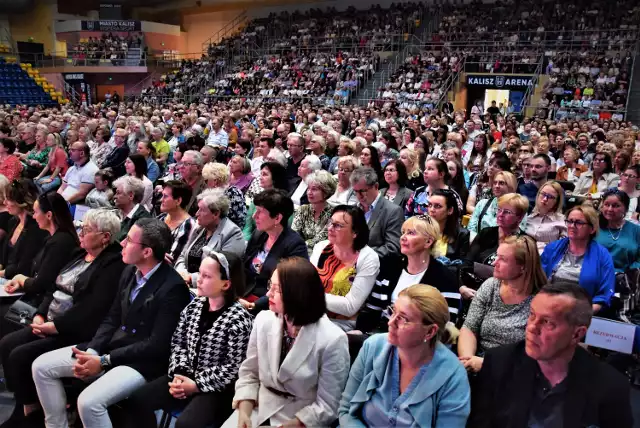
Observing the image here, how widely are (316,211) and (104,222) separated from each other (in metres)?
1.67

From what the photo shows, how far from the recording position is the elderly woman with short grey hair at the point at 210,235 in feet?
13.1

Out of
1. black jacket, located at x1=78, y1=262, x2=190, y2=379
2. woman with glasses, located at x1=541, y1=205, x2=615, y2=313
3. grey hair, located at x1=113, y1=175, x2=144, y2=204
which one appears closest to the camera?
black jacket, located at x1=78, y1=262, x2=190, y2=379

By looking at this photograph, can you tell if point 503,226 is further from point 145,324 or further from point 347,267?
point 145,324

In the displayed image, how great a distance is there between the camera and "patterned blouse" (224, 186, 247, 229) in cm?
493

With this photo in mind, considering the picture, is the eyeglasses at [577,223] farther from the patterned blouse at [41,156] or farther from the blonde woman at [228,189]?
the patterned blouse at [41,156]

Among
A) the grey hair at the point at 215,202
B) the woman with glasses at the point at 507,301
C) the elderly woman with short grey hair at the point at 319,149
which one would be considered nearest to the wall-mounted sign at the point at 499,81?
the elderly woman with short grey hair at the point at 319,149

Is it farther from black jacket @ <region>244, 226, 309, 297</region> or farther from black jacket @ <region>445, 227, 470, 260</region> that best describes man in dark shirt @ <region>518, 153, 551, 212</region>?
black jacket @ <region>244, 226, 309, 297</region>

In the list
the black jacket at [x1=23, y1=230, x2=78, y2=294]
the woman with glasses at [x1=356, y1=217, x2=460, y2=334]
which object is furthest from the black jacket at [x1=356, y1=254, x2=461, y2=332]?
the black jacket at [x1=23, y1=230, x2=78, y2=294]

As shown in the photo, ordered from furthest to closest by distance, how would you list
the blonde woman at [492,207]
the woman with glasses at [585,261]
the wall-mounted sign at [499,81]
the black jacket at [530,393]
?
the wall-mounted sign at [499,81] → the blonde woman at [492,207] → the woman with glasses at [585,261] → the black jacket at [530,393]

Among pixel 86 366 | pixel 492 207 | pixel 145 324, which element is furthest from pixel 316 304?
pixel 492 207

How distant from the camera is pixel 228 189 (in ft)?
16.3

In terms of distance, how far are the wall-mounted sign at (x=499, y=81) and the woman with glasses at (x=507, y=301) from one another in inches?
655

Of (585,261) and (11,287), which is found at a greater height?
(585,261)

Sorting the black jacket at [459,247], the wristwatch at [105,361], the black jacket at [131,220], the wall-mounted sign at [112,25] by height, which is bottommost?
the wristwatch at [105,361]
